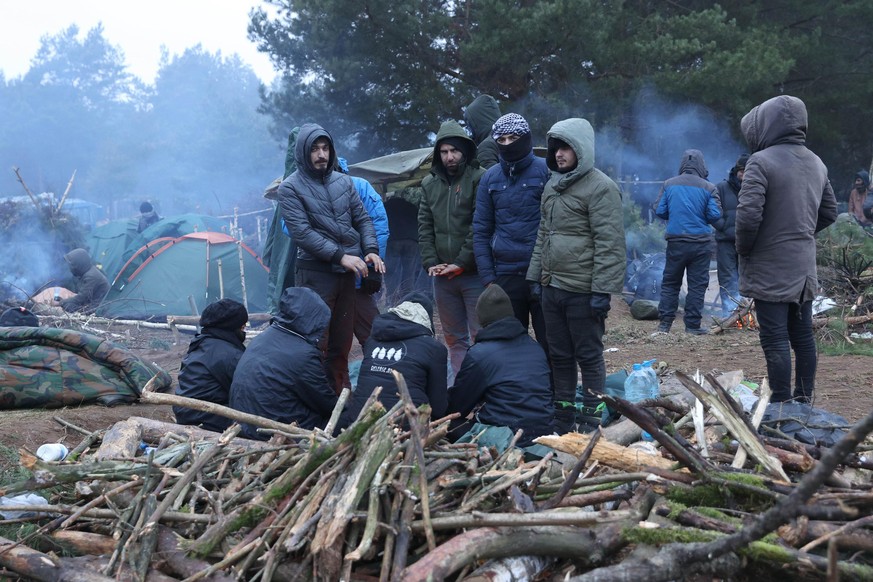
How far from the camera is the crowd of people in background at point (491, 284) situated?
4.41 metres

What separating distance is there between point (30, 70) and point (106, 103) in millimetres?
5854

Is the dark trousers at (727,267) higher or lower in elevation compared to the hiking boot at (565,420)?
higher

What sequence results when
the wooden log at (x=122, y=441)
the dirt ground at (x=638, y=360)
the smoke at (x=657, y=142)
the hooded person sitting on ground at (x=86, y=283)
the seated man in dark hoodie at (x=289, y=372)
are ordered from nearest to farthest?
1. the wooden log at (x=122, y=441)
2. the seated man in dark hoodie at (x=289, y=372)
3. the dirt ground at (x=638, y=360)
4. the hooded person sitting on ground at (x=86, y=283)
5. the smoke at (x=657, y=142)

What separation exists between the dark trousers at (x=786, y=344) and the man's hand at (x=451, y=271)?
2.09 meters

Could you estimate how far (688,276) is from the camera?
9.18 m

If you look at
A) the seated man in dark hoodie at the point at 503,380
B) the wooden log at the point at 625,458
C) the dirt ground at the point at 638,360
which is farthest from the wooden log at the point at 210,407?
the dirt ground at the point at 638,360

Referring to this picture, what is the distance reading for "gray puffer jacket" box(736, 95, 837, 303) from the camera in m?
4.68

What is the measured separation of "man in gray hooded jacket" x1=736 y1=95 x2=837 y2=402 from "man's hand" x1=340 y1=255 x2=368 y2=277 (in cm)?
254

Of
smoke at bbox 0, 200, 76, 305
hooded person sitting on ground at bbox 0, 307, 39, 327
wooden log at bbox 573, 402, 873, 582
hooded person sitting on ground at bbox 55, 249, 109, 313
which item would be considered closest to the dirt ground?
hooded person sitting on ground at bbox 55, 249, 109, 313

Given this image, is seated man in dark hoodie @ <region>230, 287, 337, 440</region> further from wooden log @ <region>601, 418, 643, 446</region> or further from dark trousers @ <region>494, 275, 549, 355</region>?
wooden log @ <region>601, 418, 643, 446</region>

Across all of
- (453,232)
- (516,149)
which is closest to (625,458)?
(516,149)

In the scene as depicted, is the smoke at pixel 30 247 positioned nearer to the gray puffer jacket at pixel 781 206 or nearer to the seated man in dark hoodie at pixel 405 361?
the seated man in dark hoodie at pixel 405 361

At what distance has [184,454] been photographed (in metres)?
3.39

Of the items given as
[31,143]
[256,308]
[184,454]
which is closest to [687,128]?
[256,308]
